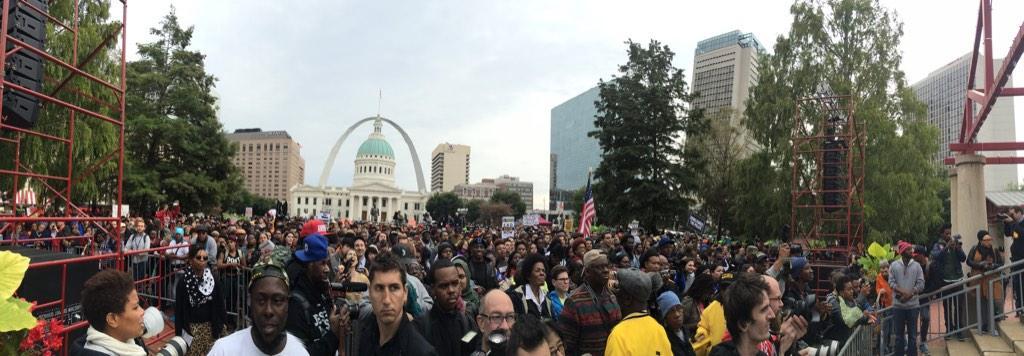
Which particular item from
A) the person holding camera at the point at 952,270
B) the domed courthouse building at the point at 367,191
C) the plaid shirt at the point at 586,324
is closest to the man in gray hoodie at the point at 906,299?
the person holding camera at the point at 952,270

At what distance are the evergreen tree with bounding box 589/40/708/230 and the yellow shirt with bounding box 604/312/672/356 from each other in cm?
2536

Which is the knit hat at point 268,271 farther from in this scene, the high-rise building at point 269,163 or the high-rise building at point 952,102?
the high-rise building at point 269,163

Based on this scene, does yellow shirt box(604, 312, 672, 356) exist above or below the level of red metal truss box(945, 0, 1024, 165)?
below

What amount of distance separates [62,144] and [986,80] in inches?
787

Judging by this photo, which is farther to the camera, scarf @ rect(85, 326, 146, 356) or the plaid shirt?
the plaid shirt

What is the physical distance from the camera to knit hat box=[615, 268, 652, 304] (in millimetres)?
3742

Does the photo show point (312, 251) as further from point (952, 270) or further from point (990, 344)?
point (952, 270)

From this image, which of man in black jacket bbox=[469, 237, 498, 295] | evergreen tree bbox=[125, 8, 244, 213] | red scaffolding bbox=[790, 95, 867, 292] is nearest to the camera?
man in black jacket bbox=[469, 237, 498, 295]

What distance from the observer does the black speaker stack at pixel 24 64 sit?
668 cm

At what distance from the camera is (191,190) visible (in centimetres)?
3177

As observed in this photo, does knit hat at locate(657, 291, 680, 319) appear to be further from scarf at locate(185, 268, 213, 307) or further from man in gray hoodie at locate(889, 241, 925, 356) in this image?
man in gray hoodie at locate(889, 241, 925, 356)

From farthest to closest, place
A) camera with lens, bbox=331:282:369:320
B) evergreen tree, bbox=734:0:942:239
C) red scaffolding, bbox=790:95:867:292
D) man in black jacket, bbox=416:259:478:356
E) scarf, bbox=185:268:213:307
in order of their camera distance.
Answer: evergreen tree, bbox=734:0:942:239 → red scaffolding, bbox=790:95:867:292 → scarf, bbox=185:268:213:307 → man in black jacket, bbox=416:259:478:356 → camera with lens, bbox=331:282:369:320

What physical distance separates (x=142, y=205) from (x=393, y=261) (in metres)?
33.9

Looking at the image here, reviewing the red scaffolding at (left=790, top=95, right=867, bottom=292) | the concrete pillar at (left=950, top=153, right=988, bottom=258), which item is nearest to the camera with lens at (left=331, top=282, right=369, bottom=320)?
the red scaffolding at (left=790, top=95, right=867, bottom=292)
